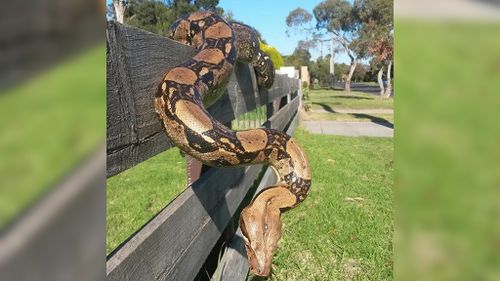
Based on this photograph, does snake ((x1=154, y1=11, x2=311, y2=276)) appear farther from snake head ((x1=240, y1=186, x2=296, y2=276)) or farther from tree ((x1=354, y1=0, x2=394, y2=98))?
tree ((x1=354, y1=0, x2=394, y2=98))

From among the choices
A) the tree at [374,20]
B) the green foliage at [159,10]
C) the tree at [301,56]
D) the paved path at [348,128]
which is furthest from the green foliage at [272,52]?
the tree at [301,56]

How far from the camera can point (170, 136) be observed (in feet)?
4.85

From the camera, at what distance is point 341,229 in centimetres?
396

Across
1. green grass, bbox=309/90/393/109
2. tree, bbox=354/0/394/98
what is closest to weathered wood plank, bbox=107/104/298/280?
green grass, bbox=309/90/393/109

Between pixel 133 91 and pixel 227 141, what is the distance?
38 cm

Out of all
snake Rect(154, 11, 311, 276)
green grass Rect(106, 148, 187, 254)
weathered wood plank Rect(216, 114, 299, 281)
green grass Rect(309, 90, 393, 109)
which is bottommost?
green grass Rect(309, 90, 393, 109)

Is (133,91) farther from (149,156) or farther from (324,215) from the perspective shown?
(324,215)
